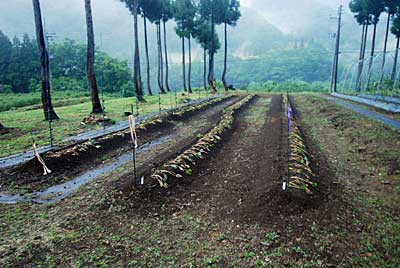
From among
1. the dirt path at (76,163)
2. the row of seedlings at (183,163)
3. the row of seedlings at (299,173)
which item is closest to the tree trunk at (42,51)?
the dirt path at (76,163)

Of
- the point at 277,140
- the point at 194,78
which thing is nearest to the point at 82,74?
the point at 194,78

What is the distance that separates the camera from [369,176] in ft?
17.3

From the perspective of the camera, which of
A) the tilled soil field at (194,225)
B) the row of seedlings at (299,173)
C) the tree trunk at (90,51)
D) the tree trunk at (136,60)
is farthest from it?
the tree trunk at (136,60)

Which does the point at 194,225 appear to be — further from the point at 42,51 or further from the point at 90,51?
the point at 90,51

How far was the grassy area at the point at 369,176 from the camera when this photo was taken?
9.98 ft

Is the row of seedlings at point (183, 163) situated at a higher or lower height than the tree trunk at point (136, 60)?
lower

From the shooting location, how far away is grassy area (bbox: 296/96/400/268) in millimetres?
3043

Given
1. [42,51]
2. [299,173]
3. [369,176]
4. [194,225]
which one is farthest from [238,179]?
[42,51]

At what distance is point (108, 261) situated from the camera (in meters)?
2.94

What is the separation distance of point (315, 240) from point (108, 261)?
2322 millimetres

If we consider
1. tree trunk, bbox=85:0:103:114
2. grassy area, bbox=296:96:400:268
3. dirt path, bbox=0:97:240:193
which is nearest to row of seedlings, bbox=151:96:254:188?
dirt path, bbox=0:97:240:193

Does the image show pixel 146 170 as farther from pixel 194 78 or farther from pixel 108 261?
pixel 194 78

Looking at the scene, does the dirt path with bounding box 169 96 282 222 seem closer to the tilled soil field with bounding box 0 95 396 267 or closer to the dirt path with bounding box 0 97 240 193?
the tilled soil field with bounding box 0 95 396 267

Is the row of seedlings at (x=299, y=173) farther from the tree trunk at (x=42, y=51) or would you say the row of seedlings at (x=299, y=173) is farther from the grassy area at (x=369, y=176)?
the tree trunk at (x=42, y=51)
